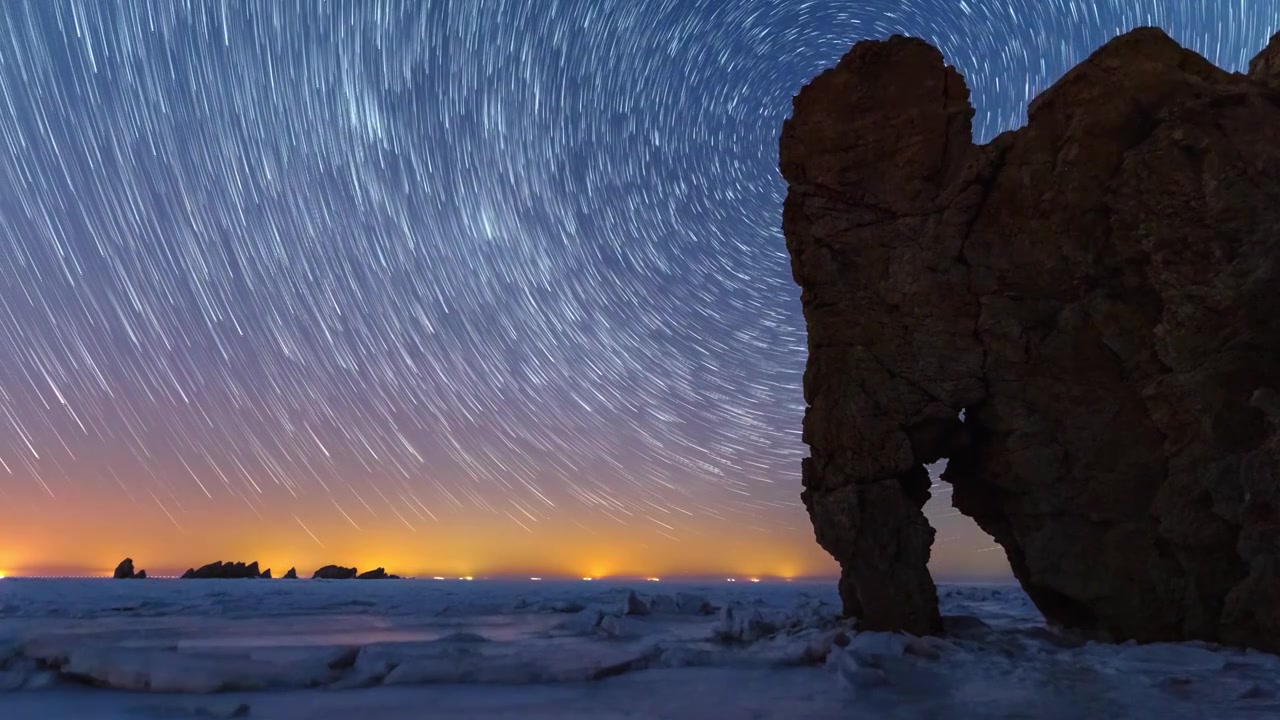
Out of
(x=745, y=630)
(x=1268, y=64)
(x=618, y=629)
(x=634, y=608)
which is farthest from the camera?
(x=634, y=608)

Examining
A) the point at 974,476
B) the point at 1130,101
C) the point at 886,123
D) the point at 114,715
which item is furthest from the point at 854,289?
the point at 114,715

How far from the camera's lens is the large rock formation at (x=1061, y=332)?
1437 centimetres

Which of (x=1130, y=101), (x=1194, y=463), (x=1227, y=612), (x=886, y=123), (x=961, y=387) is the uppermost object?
(x=886, y=123)

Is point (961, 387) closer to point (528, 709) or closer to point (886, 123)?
point (886, 123)

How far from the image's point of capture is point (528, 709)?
9.02m

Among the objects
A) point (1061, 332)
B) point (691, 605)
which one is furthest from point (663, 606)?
point (1061, 332)

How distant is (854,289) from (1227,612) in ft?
33.2

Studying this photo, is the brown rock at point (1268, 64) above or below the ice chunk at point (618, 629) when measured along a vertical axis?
above

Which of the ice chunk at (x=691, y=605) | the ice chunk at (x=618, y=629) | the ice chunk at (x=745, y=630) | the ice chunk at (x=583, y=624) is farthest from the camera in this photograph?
the ice chunk at (x=691, y=605)

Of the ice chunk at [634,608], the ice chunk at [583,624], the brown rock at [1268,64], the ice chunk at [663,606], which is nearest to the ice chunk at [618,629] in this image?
the ice chunk at [583,624]

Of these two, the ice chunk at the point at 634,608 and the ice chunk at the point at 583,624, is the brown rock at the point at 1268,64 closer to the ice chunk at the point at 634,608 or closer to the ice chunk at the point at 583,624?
the ice chunk at the point at 583,624

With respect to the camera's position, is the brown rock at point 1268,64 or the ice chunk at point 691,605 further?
the ice chunk at point 691,605

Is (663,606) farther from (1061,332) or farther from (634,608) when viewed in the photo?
(1061,332)

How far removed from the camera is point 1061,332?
16.6 meters
